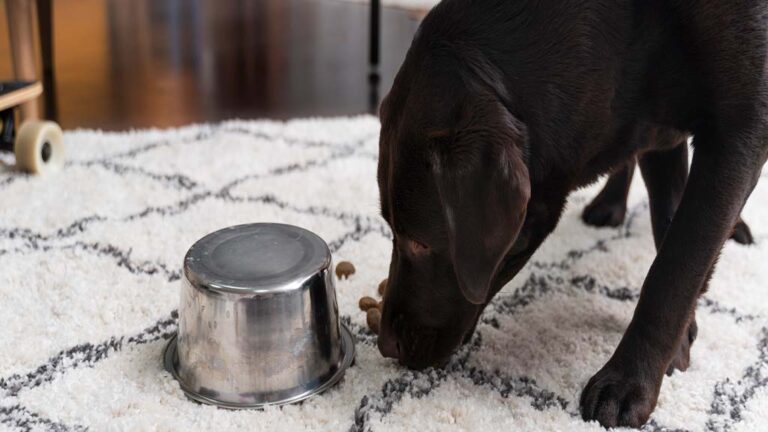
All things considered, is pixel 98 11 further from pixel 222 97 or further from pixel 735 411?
pixel 735 411

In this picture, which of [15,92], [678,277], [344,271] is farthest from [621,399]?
[15,92]

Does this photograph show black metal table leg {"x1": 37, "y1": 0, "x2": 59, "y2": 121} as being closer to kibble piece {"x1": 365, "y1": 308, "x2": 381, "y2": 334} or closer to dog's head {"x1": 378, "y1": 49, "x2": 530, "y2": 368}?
kibble piece {"x1": 365, "y1": 308, "x2": 381, "y2": 334}

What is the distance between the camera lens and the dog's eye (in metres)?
1.18

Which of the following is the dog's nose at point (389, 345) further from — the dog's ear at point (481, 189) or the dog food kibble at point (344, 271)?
the dog food kibble at point (344, 271)

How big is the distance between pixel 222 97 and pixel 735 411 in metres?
2.17

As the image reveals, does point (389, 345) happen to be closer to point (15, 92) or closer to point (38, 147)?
point (38, 147)

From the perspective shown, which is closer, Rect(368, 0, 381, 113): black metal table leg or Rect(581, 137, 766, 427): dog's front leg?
Rect(581, 137, 766, 427): dog's front leg

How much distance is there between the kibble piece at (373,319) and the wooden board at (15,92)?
3.62 ft

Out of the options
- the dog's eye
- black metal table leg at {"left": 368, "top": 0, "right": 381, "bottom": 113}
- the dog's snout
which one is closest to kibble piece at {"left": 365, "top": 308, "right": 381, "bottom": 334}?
the dog's snout

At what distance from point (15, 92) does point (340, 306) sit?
1052 millimetres

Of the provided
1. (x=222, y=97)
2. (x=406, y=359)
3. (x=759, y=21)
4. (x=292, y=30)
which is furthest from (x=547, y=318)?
(x=292, y=30)

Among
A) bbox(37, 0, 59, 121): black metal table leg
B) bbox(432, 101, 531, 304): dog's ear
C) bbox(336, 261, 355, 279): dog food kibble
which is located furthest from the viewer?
bbox(37, 0, 59, 121): black metal table leg

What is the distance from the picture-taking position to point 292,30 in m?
4.21

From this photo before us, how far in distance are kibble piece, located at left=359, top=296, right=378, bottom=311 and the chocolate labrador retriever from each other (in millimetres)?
211
